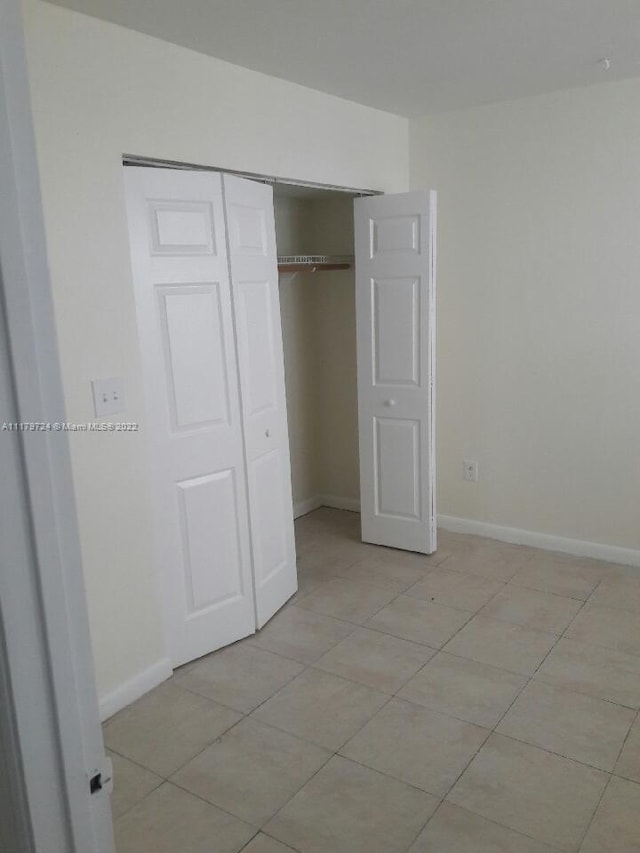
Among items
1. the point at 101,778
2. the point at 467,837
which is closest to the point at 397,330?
the point at 467,837

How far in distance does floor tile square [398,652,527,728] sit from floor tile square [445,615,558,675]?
55mm

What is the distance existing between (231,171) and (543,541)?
2.61 m

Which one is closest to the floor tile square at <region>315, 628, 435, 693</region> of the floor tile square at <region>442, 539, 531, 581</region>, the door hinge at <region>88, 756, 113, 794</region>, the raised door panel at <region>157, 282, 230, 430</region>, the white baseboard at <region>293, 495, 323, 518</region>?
the floor tile square at <region>442, 539, 531, 581</region>

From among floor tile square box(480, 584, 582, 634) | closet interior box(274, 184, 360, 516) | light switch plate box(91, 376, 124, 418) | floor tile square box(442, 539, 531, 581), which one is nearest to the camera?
light switch plate box(91, 376, 124, 418)

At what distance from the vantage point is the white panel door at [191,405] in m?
2.58

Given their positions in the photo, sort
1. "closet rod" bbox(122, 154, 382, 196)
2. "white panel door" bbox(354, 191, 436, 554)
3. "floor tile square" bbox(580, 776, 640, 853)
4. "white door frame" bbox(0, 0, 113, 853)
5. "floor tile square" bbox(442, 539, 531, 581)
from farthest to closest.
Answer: "floor tile square" bbox(442, 539, 531, 581)
"white panel door" bbox(354, 191, 436, 554)
"closet rod" bbox(122, 154, 382, 196)
"floor tile square" bbox(580, 776, 640, 853)
"white door frame" bbox(0, 0, 113, 853)

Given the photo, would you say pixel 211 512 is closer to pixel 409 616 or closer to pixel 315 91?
pixel 409 616

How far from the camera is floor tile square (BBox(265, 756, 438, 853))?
194 cm

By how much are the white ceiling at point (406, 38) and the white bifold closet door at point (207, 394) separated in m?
0.49

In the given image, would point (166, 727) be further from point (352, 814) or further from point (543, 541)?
point (543, 541)

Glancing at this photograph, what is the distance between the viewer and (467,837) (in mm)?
1942

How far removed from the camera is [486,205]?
3.80 metres

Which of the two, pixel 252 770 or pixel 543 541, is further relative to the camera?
pixel 543 541

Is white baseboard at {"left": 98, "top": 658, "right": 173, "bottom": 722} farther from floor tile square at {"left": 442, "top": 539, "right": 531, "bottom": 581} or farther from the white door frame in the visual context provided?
the white door frame
